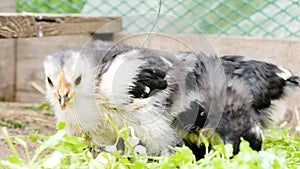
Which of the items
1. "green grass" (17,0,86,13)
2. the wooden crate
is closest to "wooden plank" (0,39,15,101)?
the wooden crate

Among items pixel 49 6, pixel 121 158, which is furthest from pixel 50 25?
pixel 121 158

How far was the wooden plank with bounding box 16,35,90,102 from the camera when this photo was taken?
471 cm

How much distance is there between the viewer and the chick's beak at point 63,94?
2582 millimetres

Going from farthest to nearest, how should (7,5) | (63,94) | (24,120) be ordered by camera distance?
(7,5) → (24,120) → (63,94)

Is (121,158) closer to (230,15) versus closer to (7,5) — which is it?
(230,15)

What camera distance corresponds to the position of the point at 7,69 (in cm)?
473

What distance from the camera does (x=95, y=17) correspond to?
4.36 metres

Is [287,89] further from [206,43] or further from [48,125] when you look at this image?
[48,125]

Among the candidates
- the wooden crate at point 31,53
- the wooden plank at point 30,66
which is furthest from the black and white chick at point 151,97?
the wooden plank at point 30,66

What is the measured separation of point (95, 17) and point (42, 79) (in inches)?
28.3

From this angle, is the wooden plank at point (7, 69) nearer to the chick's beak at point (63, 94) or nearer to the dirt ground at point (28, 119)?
the dirt ground at point (28, 119)

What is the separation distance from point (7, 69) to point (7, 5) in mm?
491

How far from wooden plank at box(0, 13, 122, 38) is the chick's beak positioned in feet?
Answer: 2.76

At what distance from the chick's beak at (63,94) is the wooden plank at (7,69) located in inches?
84.9
